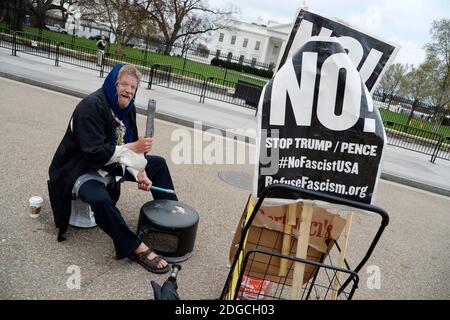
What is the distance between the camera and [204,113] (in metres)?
11.8

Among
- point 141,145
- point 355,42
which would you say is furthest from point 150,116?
point 355,42

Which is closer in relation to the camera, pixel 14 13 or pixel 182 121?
pixel 182 121

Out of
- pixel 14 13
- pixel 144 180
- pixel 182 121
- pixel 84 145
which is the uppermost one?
pixel 14 13

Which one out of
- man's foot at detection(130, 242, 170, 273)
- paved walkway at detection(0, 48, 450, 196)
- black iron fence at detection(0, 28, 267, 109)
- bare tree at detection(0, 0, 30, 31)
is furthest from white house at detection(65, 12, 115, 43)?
man's foot at detection(130, 242, 170, 273)

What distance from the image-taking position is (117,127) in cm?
363

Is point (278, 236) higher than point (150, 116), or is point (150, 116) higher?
point (150, 116)

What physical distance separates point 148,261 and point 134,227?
81cm

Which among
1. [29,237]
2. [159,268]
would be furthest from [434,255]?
[29,237]

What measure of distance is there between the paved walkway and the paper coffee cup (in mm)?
6465

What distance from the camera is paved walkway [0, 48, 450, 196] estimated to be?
963 centimetres

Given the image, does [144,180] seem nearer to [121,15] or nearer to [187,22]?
[121,15]

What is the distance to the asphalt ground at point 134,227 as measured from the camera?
10.0 ft

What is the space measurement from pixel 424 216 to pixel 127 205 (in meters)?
5.44
